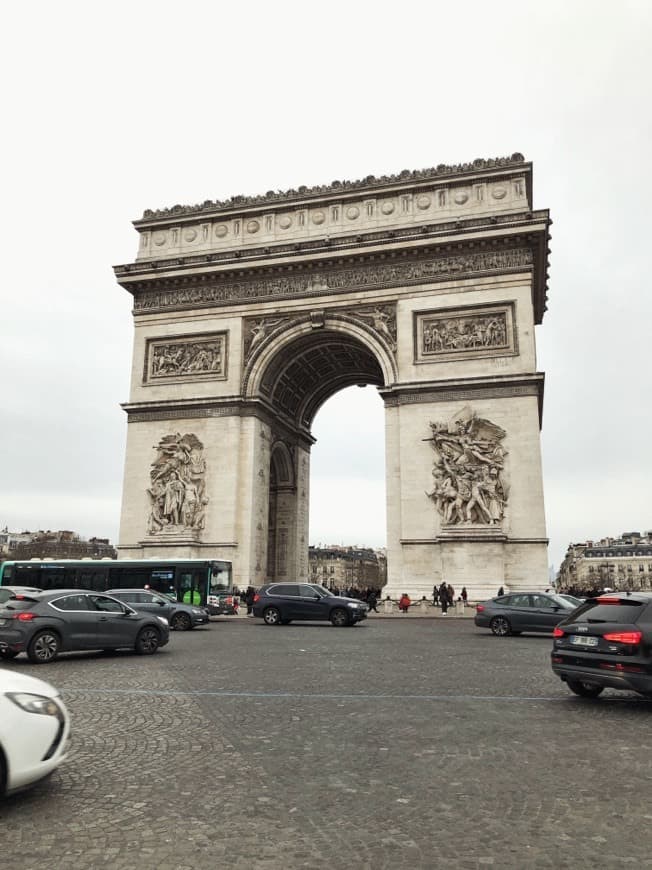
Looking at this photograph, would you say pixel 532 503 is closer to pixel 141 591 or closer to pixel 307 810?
pixel 141 591

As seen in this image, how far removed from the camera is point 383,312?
1230 inches

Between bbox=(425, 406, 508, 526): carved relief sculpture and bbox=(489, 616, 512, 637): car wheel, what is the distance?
8.68 metres

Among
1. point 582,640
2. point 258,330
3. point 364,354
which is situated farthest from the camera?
point 364,354

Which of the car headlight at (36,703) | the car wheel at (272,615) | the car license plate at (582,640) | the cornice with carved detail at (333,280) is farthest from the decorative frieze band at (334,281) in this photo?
the car headlight at (36,703)

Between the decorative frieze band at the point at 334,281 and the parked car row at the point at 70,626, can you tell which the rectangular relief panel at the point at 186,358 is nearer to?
the decorative frieze band at the point at 334,281

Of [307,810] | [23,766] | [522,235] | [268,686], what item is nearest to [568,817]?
[307,810]

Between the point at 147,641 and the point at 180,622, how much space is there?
7358mm

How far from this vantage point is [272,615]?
23.0 m

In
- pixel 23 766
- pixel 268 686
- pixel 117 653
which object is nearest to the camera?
pixel 23 766

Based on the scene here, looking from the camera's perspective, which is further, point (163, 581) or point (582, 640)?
point (163, 581)

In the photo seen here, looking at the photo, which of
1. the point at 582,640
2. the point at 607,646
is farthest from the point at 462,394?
the point at 607,646

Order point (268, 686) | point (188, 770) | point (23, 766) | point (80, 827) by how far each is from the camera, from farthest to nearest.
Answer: point (268, 686), point (188, 770), point (23, 766), point (80, 827)

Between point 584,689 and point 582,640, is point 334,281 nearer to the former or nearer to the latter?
point 584,689

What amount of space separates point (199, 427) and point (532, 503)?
14490 millimetres
